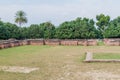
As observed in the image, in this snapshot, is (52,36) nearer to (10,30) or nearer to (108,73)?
(10,30)

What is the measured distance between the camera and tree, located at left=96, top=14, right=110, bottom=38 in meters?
55.4

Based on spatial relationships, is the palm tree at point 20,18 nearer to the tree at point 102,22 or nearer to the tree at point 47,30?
the tree at point 47,30

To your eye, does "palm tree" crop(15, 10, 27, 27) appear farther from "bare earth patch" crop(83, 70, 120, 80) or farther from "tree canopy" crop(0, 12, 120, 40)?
"bare earth patch" crop(83, 70, 120, 80)

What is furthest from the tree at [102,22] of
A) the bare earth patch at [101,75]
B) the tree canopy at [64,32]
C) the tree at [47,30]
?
the bare earth patch at [101,75]

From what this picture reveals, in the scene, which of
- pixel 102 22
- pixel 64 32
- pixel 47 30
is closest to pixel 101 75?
pixel 64 32

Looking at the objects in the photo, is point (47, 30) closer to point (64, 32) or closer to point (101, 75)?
point (64, 32)

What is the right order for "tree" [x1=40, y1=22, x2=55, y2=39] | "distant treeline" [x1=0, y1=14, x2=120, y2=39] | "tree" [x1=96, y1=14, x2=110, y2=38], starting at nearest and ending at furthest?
"distant treeline" [x1=0, y1=14, x2=120, y2=39]
"tree" [x1=40, y1=22, x2=55, y2=39]
"tree" [x1=96, y1=14, x2=110, y2=38]

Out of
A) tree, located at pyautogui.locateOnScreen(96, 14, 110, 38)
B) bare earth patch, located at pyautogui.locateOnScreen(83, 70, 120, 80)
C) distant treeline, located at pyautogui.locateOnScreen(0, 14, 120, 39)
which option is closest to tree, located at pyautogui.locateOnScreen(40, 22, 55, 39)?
distant treeline, located at pyautogui.locateOnScreen(0, 14, 120, 39)

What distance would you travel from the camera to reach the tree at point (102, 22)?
182ft

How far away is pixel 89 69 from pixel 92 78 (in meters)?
2.00

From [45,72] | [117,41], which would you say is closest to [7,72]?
[45,72]

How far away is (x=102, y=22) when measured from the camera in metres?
55.9

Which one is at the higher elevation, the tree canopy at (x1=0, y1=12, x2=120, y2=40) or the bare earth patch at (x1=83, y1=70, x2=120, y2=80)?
the tree canopy at (x1=0, y1=12, x2=120, y2=40)

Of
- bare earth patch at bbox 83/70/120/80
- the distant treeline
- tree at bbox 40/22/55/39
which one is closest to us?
bare earth patch at bbox 83/70/120/80
